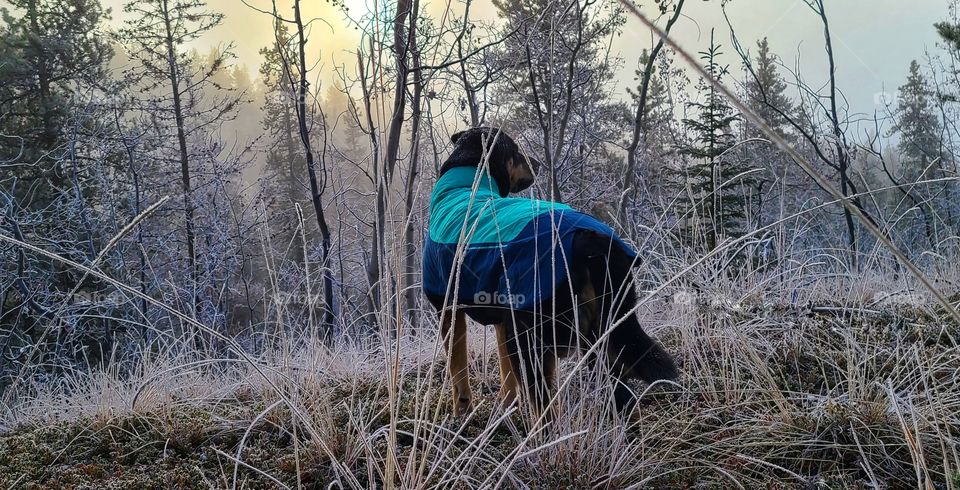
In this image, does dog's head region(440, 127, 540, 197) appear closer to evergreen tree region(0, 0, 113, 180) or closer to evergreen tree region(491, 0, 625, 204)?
evergreen tree region(491, 0, 625, 204)

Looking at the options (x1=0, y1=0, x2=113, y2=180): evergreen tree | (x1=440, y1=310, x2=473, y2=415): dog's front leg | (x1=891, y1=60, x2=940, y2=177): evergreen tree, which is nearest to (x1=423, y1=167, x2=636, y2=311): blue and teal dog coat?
(x1=440, y1=310, x2=473, y2=415): dog's front leg

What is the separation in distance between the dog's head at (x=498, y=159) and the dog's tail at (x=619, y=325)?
0.59 m

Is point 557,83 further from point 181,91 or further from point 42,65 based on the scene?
point 42,65

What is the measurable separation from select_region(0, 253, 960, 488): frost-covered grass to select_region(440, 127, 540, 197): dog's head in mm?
920

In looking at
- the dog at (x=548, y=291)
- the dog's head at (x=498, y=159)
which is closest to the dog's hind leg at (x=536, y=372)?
the dog at (x=548, y=291)

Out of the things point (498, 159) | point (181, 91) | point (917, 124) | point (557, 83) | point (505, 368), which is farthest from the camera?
point (917, 124)

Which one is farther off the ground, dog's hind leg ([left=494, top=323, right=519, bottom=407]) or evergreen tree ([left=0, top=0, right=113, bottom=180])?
evergreen tree ([left=0, top=0, right=113, bottom=180])

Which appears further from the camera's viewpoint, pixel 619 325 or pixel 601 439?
pixel 619 325

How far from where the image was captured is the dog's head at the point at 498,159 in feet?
7.82

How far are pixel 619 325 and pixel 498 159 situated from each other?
3.41ft

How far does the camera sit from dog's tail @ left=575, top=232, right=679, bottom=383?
1.81m

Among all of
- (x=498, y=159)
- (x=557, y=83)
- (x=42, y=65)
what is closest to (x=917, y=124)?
(x=557, y=83)

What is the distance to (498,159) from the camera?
8.13ft

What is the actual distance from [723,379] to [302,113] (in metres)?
4.39
